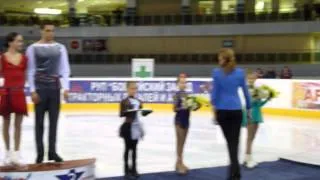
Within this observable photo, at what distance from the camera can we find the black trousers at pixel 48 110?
6.61 metres

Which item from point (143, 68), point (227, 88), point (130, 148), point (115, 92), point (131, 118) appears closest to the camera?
point (227, 88)

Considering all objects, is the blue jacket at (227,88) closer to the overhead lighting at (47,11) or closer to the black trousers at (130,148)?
the black trousers at (130,148)

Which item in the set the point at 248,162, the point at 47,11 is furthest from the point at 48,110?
the point at 47,11

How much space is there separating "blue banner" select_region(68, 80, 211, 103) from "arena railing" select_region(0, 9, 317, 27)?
1551cm

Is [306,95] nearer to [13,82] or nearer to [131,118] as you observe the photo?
[131,118]

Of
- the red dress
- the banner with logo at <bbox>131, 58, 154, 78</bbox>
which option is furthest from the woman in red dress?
the banner with logo at <bbox>131, 58, 154, 78</bbox>

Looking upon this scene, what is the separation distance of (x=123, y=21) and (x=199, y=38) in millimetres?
5264

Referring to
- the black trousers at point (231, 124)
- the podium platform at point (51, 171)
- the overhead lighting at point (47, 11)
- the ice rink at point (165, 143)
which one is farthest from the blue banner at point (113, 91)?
the overhead lighting at point (47, 11)

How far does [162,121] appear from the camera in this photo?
55.4 ft

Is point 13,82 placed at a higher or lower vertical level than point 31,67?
lower

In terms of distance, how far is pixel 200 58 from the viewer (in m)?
34.9

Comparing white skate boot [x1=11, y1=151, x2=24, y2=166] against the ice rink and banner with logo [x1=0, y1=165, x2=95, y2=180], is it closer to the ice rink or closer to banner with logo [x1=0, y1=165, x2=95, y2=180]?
banner with logo [x1=0, y1=165, x2=95, y2=180]

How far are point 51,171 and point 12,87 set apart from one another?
1.24m

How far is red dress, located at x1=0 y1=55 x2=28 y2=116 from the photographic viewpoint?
654cm
